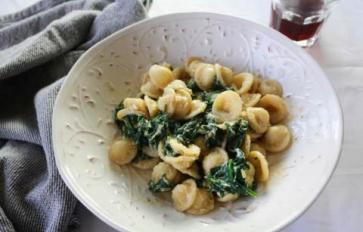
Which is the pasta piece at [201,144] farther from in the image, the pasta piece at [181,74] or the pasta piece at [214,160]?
the pasta piece at [181,74]

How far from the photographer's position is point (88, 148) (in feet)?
2.03

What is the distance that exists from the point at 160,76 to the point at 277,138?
192mm

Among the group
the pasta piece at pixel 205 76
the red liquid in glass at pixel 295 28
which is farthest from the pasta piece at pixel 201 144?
the red liquid in glass at pixel 295 28

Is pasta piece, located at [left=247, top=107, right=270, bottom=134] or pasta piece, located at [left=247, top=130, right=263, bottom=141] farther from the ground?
pasta piece, located at [left=247, top=107, right=270, bottom=134]

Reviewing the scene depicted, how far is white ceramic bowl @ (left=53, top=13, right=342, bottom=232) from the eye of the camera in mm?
547

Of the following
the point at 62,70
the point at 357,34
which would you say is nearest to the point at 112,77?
the point at 62,70

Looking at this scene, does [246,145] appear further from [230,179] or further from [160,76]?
[160,76]

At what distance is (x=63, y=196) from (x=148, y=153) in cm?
13

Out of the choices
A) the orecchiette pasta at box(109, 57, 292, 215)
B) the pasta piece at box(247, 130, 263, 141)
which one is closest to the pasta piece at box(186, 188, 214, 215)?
the orecchiette pasta at box(109, 57, 292, 215)

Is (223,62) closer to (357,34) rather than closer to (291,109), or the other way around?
(291,109)

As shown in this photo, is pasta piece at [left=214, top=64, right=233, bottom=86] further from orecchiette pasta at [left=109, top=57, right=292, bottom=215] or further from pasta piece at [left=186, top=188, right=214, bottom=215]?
pasta piece at [left=186, top=188, right=214, bottom=215]

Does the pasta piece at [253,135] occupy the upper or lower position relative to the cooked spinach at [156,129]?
lower

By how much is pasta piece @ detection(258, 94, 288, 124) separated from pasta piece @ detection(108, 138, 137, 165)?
192mm

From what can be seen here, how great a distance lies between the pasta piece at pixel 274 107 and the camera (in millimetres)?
640
